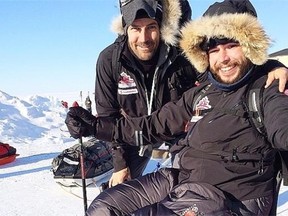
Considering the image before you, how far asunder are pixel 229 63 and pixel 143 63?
107cm

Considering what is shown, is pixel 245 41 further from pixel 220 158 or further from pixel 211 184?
pixel 211 184

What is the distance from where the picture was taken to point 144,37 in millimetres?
3371

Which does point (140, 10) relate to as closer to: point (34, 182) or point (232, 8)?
point (232, 8)

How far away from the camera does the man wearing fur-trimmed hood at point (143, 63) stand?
3.39 meters

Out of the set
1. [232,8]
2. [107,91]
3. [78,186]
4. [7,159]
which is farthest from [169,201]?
[7,159]

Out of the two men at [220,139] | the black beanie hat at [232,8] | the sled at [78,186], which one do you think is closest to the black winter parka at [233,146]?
the two men at [220,139]

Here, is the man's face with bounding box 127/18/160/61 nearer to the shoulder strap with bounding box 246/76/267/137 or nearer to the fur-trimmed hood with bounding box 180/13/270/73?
the fur-trimmed hood with bounding box 180/13/270/73

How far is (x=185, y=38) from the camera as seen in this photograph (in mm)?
2912

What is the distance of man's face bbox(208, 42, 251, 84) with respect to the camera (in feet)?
8.43

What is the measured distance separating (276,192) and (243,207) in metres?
0.29

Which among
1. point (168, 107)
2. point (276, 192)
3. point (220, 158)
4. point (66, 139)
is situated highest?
point (168, 107)


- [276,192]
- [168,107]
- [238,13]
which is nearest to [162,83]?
[168,107]

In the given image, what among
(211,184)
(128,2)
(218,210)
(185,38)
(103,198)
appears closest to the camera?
(218,210)

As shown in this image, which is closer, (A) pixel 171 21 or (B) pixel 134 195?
(B) pixel 134 195
